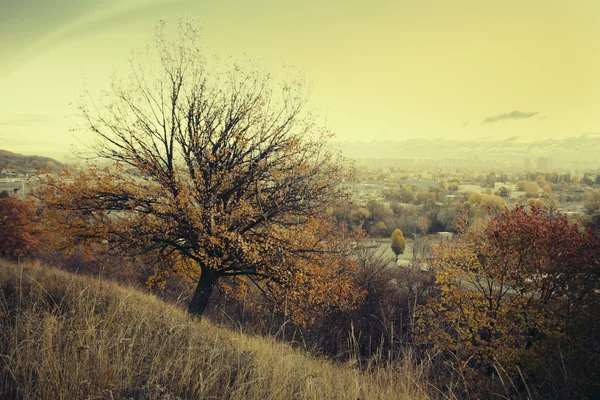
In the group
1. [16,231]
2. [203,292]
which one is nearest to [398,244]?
[16,231]

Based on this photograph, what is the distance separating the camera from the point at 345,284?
1465cm

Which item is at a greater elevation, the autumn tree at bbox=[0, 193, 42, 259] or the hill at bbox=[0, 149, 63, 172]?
the hill at bbox=[0, 149, 63, 172]

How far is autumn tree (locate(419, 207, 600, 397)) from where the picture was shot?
16.3 m

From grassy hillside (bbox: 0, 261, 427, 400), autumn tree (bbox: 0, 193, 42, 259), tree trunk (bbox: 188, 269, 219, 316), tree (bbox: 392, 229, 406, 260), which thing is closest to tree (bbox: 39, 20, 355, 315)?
tree trunk (bbox: 188, 269, 219, 316)

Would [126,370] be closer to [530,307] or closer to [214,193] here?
[214,193]

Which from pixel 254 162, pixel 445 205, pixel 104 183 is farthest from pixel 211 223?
pixel 445 205

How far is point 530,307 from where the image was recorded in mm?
20016

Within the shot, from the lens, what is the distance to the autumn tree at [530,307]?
53.4 ft

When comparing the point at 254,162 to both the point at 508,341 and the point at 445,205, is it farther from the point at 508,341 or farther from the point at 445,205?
the point at 445,205

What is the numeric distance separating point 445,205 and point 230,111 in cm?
10051

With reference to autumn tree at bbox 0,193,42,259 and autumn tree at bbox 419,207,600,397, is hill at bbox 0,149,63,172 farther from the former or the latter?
autumn tree at bbox 419,207,600,397

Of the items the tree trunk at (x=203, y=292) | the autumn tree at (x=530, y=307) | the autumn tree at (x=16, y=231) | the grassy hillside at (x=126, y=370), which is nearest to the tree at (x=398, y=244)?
the autumn tree at (x=530, y=307)

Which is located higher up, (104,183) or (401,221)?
(104,183)

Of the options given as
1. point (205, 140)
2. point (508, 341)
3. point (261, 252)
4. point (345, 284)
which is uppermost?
point (205, 140)
